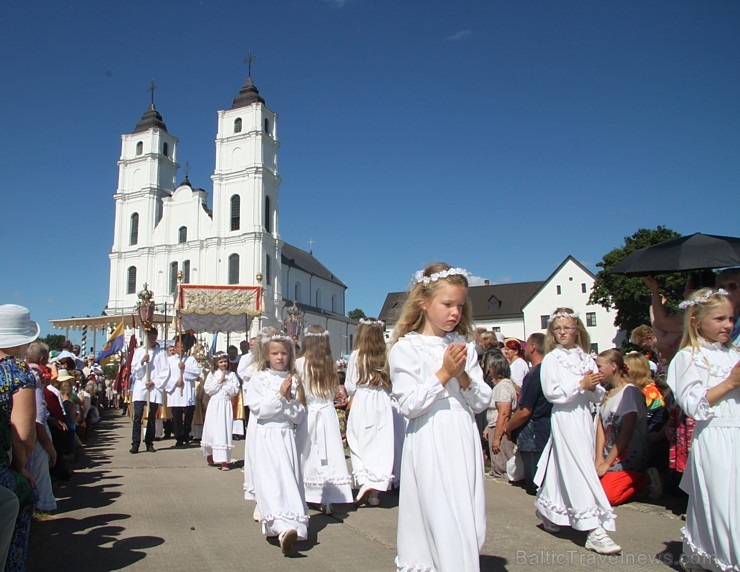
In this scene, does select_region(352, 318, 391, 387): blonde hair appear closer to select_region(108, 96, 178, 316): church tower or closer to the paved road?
the paved road

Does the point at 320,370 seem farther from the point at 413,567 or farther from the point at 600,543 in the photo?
the point at 413,567

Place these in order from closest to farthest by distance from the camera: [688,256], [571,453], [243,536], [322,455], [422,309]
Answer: [422,309], [571,453], [243,536], [688,256], [322,455]

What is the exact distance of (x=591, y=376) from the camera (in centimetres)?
495

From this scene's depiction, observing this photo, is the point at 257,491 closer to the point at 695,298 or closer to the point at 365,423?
the point at 365,423

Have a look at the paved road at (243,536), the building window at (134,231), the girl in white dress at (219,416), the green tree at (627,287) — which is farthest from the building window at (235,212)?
the paved road at (243,536)

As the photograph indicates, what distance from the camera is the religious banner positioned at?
19.3 m

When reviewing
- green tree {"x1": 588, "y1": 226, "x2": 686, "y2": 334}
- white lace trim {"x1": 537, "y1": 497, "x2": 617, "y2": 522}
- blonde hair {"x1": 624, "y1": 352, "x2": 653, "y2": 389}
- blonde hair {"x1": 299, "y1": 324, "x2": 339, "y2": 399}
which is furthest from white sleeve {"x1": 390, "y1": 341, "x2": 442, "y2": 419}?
green tree {"x1": 588, "y1": 226, "x2": 686, "y2": 334}

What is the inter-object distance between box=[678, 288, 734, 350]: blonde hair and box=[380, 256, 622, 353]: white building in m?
47.6

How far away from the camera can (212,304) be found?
765 inches

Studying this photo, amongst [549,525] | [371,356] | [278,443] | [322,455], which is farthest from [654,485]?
[278,443]

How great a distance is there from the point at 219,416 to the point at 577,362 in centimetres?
653

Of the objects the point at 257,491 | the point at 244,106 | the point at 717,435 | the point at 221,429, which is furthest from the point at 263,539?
the point at 244,106

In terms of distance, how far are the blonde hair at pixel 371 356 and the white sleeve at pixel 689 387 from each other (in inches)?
145

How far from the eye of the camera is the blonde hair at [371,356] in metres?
7.23
